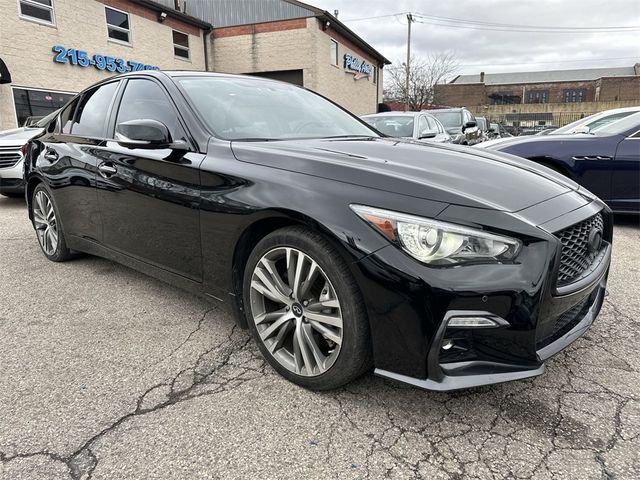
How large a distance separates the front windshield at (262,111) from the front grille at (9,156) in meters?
5.36

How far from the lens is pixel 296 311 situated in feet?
7.25

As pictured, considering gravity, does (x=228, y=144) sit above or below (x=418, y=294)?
above

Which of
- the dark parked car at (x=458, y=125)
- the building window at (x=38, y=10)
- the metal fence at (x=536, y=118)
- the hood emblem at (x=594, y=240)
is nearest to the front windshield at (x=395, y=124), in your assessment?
the dark parked car at (x=458, y=125)

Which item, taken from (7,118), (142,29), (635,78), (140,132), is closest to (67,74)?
(7,118)

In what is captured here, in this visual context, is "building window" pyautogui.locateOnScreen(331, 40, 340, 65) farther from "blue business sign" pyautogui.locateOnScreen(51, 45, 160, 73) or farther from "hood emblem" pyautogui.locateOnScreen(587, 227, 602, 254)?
"hood emblem" pyautogui.locateOnScreen(587, 227, 602, 254)

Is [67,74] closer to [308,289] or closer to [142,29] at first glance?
[142,29]

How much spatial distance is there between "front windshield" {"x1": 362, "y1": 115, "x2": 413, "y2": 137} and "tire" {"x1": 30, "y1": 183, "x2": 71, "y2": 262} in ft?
17.6

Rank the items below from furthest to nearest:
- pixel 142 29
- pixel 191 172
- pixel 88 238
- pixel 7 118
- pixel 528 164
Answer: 1. pixel 142 29
2. pixel 7 118
3. pixel 88 238
4. pixel 528 164
5. pixel 191 172

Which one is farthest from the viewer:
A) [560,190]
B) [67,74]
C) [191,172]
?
[67,74]

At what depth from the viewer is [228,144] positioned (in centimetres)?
251

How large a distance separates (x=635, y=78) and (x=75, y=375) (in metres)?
68.5

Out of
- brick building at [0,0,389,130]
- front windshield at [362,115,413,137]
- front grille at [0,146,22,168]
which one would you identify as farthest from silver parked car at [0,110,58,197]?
brick building at [0,0,389,130]

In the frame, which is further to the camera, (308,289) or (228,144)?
(228,144)

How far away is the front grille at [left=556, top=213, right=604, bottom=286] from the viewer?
199cm
